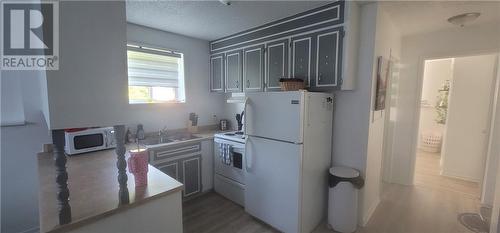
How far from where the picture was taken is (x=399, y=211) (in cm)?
273

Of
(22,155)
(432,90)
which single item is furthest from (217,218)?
(432,90)

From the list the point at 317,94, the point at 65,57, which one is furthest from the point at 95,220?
the point at 317,94

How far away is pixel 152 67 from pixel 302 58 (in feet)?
6.86

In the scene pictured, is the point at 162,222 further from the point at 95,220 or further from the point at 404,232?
the point at 404,232

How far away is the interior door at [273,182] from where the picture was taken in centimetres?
215

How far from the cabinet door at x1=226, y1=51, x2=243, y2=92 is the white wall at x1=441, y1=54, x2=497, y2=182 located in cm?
368

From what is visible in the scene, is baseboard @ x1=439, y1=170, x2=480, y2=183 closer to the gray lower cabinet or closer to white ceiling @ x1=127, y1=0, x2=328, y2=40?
white ceiling @ x1=127, y1=0, x2=328, y2=40

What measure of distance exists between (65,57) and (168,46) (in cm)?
243

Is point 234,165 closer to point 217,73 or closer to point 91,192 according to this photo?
point 217,73

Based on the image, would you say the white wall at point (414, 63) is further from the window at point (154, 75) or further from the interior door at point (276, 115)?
the window at point (154, 75)

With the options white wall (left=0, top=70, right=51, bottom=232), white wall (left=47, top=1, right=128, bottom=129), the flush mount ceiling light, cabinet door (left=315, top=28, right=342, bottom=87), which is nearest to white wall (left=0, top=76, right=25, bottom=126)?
white wall (left=0, top=70, right=51, bottom=232)

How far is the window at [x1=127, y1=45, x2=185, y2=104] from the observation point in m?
2.94

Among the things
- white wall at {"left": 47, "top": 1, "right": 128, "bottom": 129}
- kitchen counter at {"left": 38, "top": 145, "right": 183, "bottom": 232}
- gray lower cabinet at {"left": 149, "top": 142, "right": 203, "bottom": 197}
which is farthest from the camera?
gray lower cabinet at {"left": 149, "top": 142, "right": 203, "bottom": 197}

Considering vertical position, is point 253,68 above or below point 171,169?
above
